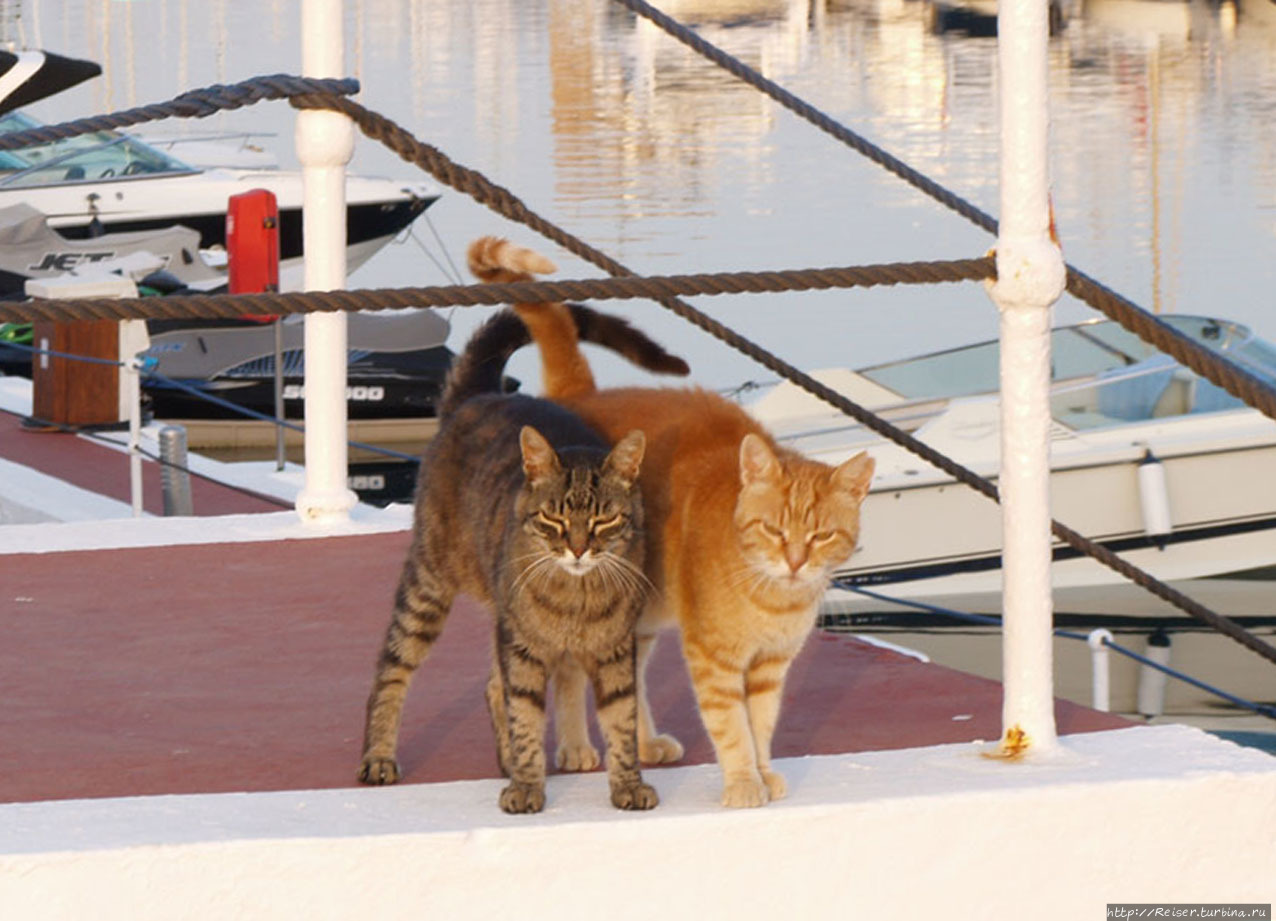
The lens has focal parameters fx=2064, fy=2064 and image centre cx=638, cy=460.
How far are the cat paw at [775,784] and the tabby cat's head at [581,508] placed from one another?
44 centimetres

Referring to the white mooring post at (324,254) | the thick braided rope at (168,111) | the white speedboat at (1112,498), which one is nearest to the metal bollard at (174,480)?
the white speedboat at (1112,498)

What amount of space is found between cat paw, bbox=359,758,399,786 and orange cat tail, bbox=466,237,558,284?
0.98 metres

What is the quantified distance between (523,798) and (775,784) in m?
0.44

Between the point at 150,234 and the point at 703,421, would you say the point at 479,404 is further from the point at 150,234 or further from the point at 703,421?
the point at 150,234

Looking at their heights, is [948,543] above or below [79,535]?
below

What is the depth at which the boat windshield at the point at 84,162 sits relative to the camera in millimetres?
19797

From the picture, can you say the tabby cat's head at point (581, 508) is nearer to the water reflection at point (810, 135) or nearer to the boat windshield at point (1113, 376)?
the boat windshield at point (1113, 376)

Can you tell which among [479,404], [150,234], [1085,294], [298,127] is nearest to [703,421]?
[479,404]

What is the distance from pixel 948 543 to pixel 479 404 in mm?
7960

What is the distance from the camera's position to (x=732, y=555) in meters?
3.73

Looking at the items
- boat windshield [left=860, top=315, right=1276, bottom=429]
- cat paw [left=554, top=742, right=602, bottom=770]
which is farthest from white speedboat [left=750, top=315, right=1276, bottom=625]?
cat paw [left=554, top=742, right=602, bottom=770]

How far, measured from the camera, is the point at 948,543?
38.2ft

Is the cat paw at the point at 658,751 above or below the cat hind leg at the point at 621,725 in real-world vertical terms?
below

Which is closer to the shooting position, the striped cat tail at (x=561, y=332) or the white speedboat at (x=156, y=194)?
the striped cat tail at (x=561, y=332)
